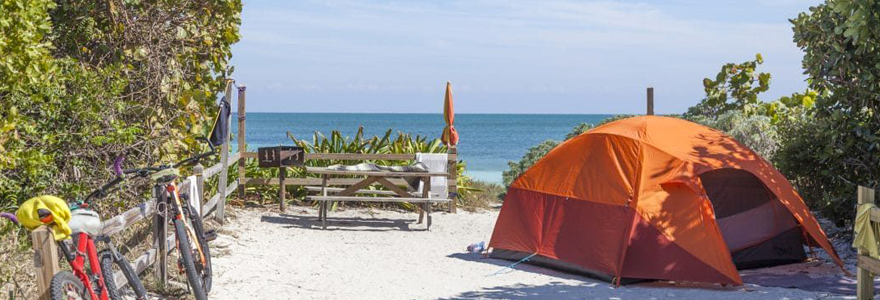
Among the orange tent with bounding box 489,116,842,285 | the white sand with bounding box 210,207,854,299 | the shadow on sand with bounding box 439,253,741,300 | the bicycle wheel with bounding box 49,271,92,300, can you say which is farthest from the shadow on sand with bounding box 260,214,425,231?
the bicycle wheel with bounding box 49,271,92,300

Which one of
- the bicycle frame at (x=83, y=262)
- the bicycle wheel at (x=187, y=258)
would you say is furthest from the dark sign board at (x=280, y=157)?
the bicycle frame at (x=83, y=262)

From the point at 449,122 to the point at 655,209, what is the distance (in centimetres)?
603

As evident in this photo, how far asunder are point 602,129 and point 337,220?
483 cm

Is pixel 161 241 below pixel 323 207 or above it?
above

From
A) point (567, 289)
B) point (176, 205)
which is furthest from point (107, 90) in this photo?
point (567, 289)

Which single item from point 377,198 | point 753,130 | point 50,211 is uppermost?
point 753,130

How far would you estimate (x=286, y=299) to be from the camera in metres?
7.86

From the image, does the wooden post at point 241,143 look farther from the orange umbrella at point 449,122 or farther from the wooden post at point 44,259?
the wooden post at point 44,259

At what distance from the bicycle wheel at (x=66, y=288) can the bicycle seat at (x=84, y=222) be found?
371 mm

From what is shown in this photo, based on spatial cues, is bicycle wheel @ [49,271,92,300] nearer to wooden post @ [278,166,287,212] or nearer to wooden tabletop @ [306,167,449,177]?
wooden tabletop @ [306,167,449,177]

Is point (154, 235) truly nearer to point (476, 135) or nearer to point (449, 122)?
point (449, 122)

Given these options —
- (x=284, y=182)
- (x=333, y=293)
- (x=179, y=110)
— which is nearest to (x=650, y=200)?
(x=333, y=293)

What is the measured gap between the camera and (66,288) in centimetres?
506

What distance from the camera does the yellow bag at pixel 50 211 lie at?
516cm
